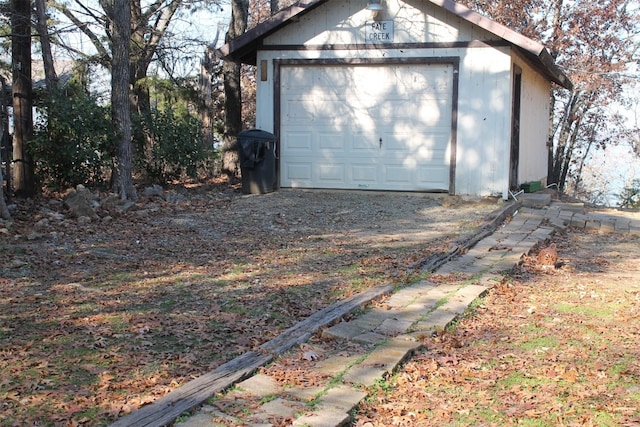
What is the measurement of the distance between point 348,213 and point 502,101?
3.64 m

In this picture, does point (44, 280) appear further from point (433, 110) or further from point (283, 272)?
point (433, 110)

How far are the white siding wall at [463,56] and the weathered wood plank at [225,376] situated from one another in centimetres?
729

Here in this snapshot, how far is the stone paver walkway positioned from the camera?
3205mm

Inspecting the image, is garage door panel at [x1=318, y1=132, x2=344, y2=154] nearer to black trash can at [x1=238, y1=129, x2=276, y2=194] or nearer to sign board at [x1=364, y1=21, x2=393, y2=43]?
black trash can at [x1=238, y1=129, x2=276, y2=194]

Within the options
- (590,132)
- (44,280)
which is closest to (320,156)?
(44,280)

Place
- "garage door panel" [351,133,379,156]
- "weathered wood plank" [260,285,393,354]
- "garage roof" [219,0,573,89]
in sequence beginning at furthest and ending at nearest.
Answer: "garage door panel" [351,133,379,156] → "garage roof" [219,0,573,89] → "weathered wood plank" [260,285,393,354]

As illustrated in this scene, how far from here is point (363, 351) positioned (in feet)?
13.5

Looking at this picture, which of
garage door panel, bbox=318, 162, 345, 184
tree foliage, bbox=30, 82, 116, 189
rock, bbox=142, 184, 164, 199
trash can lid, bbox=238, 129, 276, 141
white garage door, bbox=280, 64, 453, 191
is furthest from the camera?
garage door panel, bbox=318, 162, 345, 184

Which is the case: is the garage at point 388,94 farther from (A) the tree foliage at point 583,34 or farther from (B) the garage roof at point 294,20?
(A) the tree foliage at point 583,34

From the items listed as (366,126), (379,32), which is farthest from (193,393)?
(379,32)

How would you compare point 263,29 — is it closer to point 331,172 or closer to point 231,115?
point 331,172

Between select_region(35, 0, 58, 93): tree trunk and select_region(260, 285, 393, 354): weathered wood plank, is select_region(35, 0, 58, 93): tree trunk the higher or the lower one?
the higher one

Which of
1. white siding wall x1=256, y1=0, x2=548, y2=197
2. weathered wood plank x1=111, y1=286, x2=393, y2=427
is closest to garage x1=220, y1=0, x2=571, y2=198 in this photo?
white siding wall x1=256, y1=0, x2=548, y2=197

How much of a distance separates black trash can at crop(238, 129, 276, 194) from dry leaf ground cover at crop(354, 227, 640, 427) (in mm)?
6589
